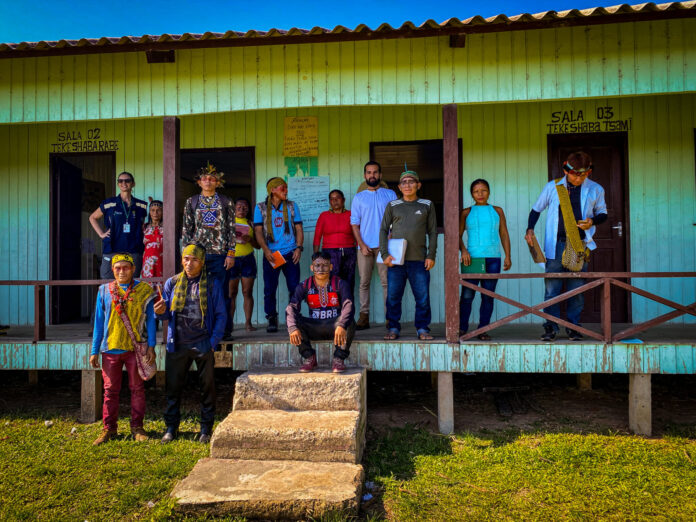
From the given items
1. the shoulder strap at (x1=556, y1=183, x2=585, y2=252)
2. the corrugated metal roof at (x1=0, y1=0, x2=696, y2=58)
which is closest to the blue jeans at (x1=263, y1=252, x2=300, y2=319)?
the corrugated metal roof at (x1=0, y1=0, x2=696, y2=58)

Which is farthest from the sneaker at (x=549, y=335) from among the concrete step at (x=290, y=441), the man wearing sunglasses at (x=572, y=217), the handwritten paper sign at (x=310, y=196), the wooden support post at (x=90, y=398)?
the wooden support post at (x=90, y=398)

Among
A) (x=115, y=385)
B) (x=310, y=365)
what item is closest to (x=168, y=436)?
(x=115, y=385)

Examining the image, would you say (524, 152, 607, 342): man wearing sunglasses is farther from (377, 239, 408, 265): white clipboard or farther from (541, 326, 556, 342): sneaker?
(377, 239, 408, 265): white clipboard

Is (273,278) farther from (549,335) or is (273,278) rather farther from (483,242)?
(549,335)

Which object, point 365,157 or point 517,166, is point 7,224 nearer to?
point 365,157

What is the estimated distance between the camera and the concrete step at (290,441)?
3.98 metres

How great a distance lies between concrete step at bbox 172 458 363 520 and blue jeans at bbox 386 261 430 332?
5.96ft

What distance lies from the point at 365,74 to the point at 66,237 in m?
5.22

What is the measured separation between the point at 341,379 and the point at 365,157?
3.57m

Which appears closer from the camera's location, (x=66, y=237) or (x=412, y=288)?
(x=412, y=288)

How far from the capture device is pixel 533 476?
4066 mm

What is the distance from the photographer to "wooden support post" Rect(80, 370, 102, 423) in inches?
216

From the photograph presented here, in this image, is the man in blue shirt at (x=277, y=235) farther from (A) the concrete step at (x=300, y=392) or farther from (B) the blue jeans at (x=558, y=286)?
(B) the blue jeans at (x=558, y=286)

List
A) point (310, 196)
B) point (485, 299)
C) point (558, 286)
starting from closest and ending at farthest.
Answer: point (558, 286), point (485, 299), point (310, 196)
